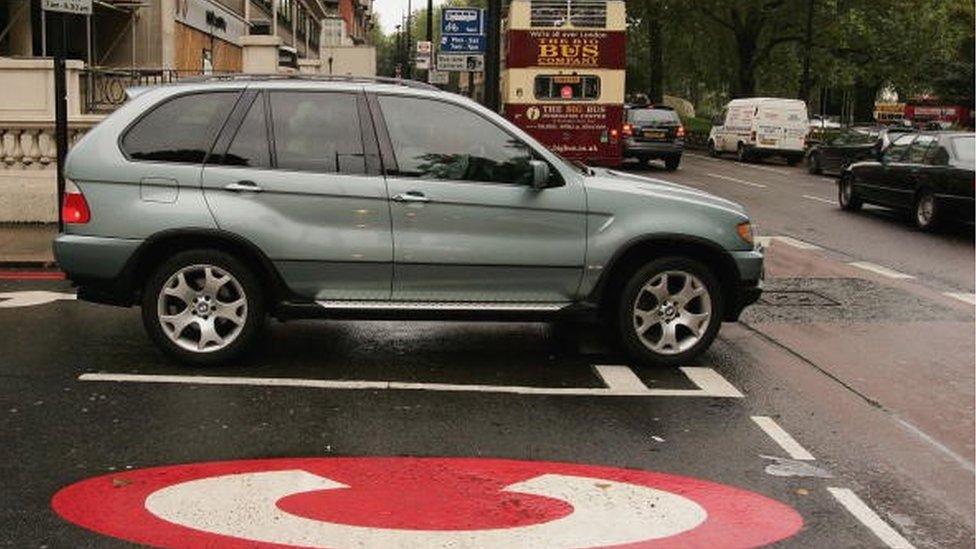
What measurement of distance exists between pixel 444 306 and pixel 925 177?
1177cm

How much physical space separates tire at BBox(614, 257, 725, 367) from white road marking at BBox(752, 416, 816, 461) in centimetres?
112

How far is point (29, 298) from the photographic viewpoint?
9188 mm

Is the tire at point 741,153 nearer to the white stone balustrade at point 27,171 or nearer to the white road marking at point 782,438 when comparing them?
the white stone balustrade at point 27,171

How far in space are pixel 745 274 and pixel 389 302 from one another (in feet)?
7.72

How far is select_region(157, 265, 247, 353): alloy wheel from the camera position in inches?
263

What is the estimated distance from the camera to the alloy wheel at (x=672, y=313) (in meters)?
7.01

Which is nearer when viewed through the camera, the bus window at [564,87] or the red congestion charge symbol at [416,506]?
the red congestion charge symbol at [416,506]

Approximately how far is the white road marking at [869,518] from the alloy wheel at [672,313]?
91.6 inches

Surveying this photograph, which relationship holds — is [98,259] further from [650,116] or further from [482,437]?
[650,116]

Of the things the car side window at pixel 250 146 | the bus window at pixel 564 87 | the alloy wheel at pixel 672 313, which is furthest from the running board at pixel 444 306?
the bus window at pixel 564 87

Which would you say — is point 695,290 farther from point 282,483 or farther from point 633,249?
point 282,483

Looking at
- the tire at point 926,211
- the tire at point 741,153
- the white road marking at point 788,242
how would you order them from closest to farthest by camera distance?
the white road marking at point 788,242 < the tire at point 926,211 < the tire at point 741,153

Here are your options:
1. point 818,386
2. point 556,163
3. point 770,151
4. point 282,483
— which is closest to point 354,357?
point 556,163

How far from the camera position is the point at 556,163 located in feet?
22.6
